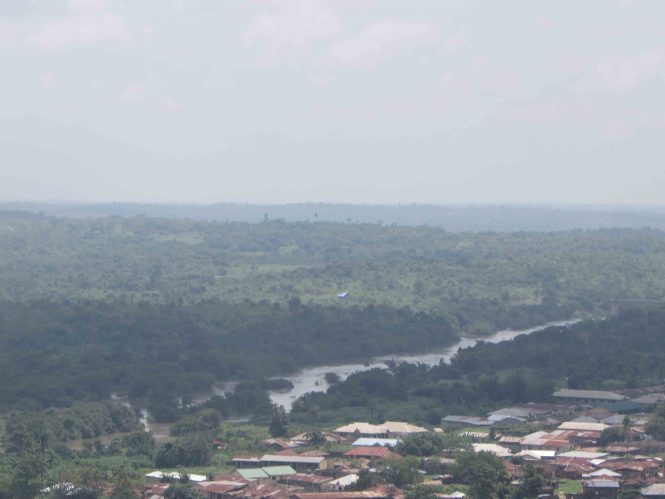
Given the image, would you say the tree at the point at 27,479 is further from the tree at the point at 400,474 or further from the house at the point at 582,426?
the house at the point at 582,426

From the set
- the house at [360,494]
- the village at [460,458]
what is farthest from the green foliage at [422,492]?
the house at [360,494]

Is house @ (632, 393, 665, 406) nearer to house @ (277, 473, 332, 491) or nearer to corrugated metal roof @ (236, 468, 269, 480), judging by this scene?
house @ (277, 473, 332, 491)

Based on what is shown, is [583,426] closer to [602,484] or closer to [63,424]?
[602,484]

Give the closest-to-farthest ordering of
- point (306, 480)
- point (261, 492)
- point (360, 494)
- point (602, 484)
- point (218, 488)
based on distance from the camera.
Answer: point (602, 484)
point (360, 494)
point (261, 492)
point (218, 488)
point (306, 480)

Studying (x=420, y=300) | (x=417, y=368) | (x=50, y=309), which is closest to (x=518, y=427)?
(x=417, y=368)

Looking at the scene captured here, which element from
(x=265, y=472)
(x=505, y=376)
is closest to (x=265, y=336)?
(x=505, y=376)

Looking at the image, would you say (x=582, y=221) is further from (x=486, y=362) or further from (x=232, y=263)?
(x=486, y=362)
